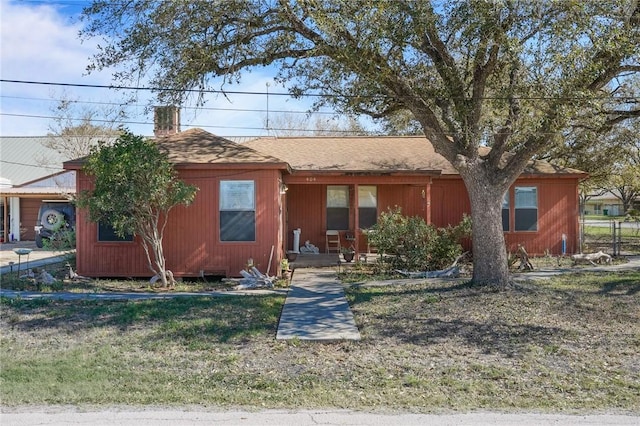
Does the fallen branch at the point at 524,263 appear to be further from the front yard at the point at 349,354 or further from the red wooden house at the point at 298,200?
the front yard at the point at 349,354

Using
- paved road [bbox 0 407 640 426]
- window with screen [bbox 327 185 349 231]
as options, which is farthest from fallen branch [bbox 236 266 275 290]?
paved road [bbox 0 407 640 426]

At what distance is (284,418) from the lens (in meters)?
4.76

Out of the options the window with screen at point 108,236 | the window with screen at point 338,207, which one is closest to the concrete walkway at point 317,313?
the window with screen at point 108,236

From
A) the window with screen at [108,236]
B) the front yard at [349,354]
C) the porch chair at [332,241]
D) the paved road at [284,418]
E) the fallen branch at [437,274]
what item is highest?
the window with screen at [108,236]

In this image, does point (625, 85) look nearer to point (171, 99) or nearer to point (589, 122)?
point (589, 122)

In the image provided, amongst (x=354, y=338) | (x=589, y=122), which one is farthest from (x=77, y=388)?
(x=589, y=122)

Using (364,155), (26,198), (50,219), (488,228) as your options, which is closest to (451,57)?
(488,228)

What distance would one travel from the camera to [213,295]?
10.5 m

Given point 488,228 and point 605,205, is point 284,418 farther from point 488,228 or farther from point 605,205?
point 605,205

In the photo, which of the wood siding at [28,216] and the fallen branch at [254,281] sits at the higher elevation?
the wood siding at [28,216]

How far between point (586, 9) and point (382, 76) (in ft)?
11.9

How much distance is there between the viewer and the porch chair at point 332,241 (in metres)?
17.2

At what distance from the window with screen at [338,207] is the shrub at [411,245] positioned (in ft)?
12.4

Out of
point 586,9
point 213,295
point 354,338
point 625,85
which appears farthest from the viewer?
point 625,85
